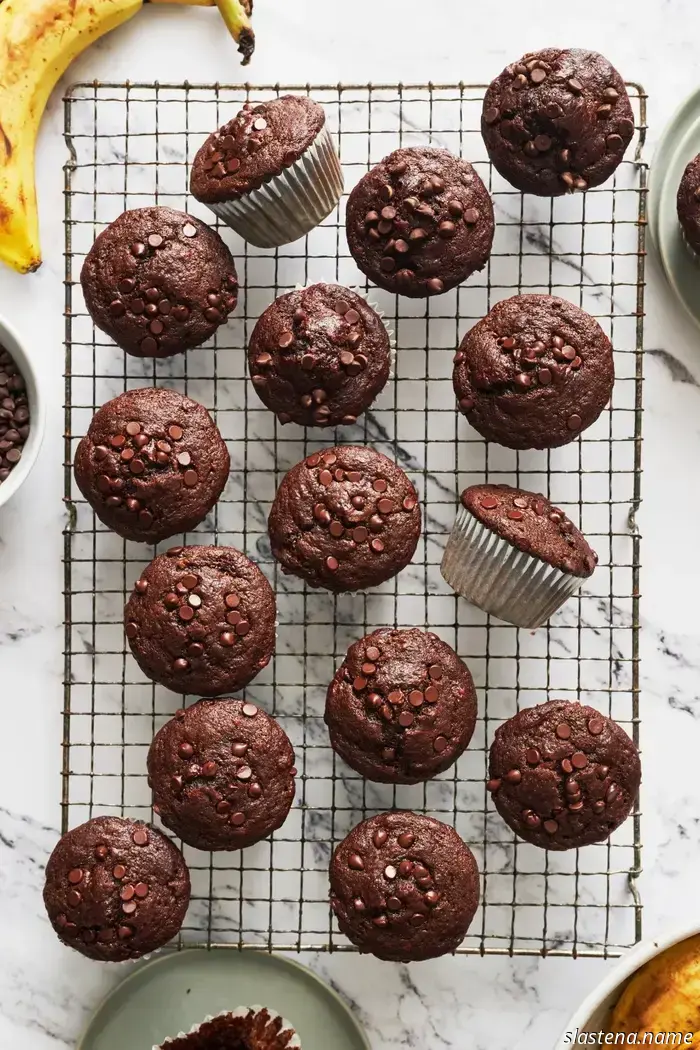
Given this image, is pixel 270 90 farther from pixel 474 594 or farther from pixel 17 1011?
pixel 17 1011

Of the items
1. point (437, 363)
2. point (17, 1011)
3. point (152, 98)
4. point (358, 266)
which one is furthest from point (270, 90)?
point (17, 1011)

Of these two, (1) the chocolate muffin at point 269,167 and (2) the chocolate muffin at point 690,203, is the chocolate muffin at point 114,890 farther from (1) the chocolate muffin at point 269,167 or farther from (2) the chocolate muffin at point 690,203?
(2) the chocolate muffin at point 690,203

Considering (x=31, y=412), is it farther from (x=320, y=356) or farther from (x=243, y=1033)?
(x=243, y=1033)

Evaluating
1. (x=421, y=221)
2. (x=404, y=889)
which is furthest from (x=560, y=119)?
(x=404, y=889)

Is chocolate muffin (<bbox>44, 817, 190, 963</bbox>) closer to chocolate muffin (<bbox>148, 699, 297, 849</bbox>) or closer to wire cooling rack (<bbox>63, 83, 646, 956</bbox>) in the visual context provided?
chocolate muffin (<bbox>148, 699, 297, 849</bbox>)

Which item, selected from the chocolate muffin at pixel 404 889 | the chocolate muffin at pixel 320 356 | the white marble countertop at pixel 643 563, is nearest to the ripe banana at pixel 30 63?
the white marble countertop at pixel 643 563

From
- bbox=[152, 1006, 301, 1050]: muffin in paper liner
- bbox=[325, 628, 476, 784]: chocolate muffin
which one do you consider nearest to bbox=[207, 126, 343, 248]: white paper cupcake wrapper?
bbox=[325, 628, 476, 784]: chocolate muffin
